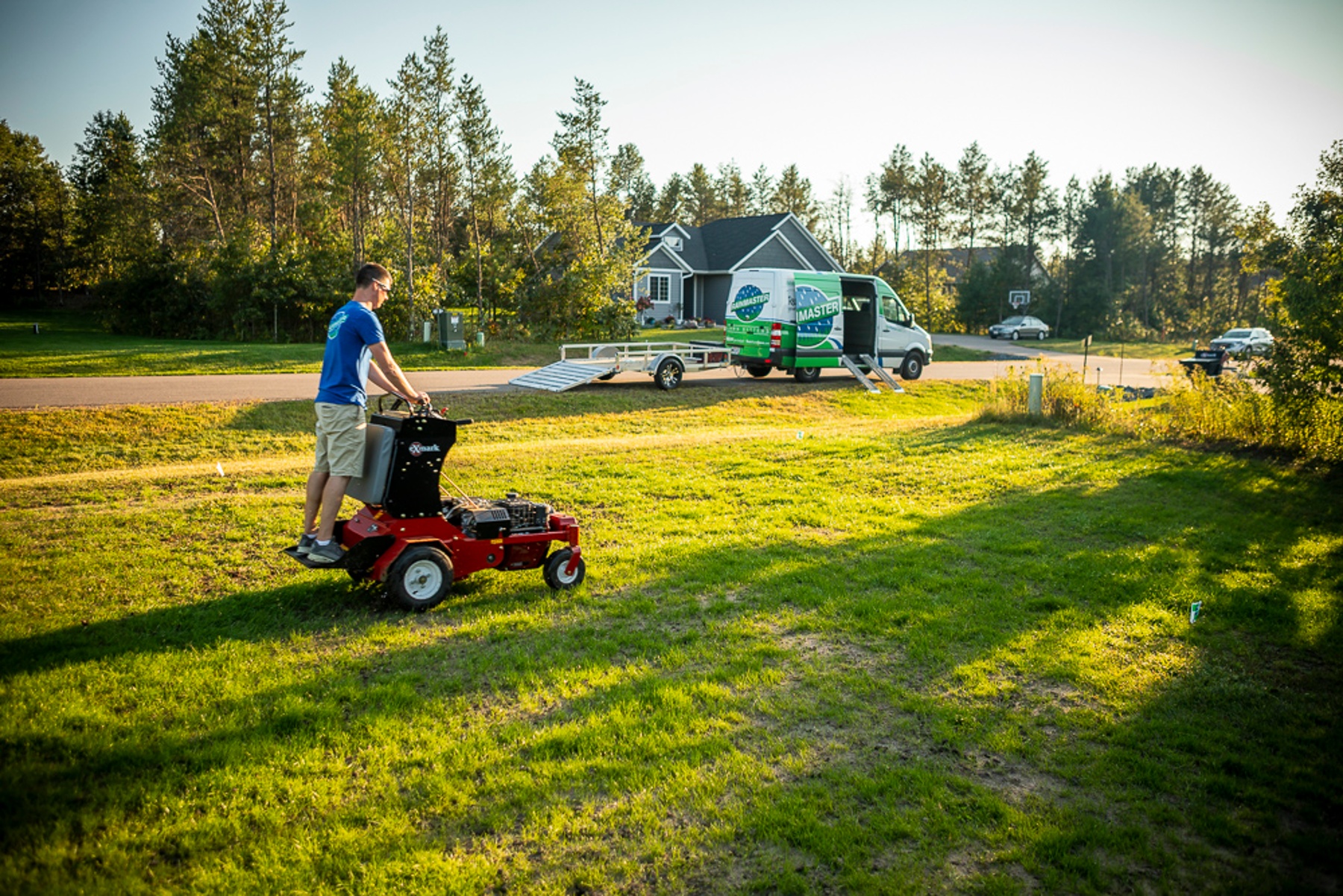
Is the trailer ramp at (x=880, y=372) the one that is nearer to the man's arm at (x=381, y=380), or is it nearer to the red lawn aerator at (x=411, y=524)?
the red lawn aerator at (x=411, y=524)

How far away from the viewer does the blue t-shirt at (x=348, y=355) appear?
5.44m

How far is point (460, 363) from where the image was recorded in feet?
72.0

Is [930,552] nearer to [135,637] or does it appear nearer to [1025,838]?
[1025,838]

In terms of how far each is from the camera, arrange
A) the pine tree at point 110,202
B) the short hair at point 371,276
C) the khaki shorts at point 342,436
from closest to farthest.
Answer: the khaki shorts at point 342,436 < the short hair at point 371,276 < the pine tree at point 110,202

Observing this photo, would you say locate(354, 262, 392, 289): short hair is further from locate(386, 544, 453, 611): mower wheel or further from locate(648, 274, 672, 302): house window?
locate(648, 274, 672, 302): house window

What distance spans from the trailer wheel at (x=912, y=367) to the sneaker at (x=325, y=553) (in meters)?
19.8

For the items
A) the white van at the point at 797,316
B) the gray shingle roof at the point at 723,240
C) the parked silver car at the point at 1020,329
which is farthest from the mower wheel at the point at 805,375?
the parked silver car at the point at 1020,329

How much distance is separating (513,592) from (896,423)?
424 inches

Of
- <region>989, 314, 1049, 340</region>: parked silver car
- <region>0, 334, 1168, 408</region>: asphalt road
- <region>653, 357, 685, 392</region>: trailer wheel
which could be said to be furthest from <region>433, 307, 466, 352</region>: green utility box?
<region>989, 314, 1049, 340</region>: parked silver car

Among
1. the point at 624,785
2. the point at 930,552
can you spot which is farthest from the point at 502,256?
the point at 624,785

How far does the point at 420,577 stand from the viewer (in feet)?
18.4

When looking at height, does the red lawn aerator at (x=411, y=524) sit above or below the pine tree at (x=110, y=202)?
below

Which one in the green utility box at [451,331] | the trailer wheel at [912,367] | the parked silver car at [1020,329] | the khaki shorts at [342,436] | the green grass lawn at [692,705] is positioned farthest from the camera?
the parked silver car at [1020,329]

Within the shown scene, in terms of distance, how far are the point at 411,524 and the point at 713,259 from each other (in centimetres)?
4209
